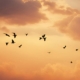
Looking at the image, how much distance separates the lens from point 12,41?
141625 mm

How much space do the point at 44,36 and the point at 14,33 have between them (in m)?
9.66

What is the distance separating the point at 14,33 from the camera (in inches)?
5443

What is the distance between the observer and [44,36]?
454ft

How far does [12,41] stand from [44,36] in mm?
11079

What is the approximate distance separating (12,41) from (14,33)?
14.2 feet
